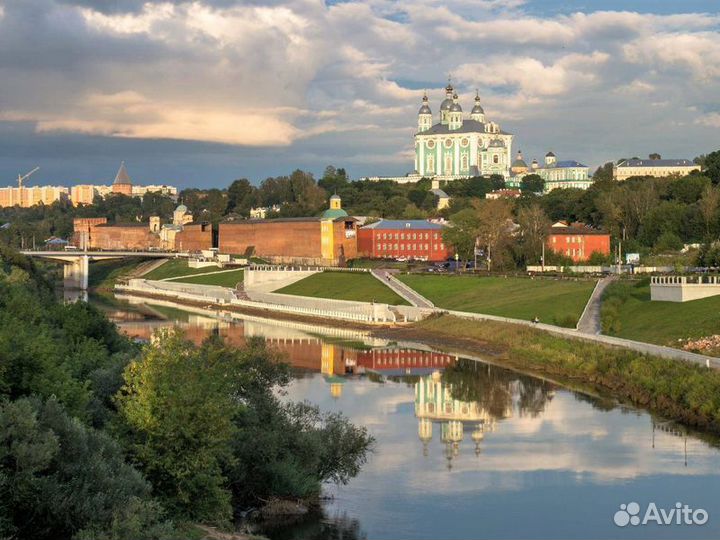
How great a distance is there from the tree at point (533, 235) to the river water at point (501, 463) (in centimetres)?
4102

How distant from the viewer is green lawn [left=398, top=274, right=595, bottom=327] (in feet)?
186

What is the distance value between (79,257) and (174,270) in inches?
455

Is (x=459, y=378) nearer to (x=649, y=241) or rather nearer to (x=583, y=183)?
(x=649, y=241)

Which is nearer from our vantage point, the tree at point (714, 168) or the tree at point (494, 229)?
the tree at point (494, 229)

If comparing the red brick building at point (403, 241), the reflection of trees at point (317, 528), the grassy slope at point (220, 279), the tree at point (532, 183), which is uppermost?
the tree at point (532, 183)

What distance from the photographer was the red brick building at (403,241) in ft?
349

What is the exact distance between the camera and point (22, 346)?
20.0m

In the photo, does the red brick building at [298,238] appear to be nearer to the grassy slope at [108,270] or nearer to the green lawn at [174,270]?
the green lawn at [174,270]

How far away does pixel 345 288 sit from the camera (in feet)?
270

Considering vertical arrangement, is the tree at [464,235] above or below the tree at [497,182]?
below

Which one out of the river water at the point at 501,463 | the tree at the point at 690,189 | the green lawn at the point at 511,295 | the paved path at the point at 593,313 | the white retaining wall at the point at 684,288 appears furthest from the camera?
the tree at the point at 690,189

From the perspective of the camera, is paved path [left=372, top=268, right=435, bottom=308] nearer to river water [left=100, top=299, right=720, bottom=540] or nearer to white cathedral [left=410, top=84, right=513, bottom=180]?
river water [left=100, top=299, right=720, bottom=540]

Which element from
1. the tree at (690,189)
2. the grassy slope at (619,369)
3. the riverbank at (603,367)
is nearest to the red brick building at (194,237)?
the tree at (690,189)

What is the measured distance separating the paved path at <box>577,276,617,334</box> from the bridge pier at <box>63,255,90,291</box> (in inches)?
2717
